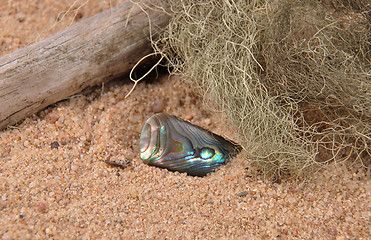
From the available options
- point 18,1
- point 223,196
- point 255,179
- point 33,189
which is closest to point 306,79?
point 255,179

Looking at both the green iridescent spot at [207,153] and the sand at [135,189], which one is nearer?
the sand at [135,189]

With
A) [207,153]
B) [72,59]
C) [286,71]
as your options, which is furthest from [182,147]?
[72,59]

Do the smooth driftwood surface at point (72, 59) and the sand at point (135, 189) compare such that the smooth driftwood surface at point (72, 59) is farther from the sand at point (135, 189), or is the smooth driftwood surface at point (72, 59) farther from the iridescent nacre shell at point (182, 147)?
the iridescent nacre shell at point (182, 147)

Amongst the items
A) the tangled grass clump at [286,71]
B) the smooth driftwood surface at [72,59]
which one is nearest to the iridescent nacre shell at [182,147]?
the tangled grass clump at [286,71]

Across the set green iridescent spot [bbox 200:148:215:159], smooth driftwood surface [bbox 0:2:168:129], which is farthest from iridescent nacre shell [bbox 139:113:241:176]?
smooth driftwood surface [bbox 0:2:168:129]

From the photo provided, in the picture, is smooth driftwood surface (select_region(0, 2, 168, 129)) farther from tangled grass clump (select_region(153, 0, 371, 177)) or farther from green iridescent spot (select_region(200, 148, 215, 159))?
green iridescent spot (select_region(200, 148, 215, 159))

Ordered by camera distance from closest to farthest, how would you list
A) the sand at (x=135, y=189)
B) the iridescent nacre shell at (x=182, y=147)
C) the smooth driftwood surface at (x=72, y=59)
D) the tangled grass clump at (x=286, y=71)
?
the sand at (x=135, y=189)
the tangled grass clump at (x=286, y=71)
the iridescent nacre shell at (x=182, y=147)
the smooth driftwood surface at (x=72, y=59)

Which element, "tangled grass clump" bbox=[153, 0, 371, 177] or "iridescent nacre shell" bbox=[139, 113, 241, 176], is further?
"iridescent nacre shell" bbox=[139, 113, 241, 176]
